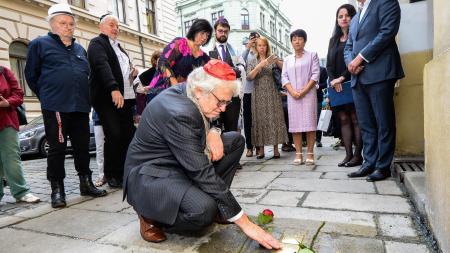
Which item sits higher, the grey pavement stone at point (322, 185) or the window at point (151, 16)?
the window at point (151, 16)

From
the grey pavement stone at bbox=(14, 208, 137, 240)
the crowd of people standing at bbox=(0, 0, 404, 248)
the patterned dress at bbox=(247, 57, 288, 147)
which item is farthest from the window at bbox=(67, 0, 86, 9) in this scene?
the grey pavement stone at bbox=(14, 208, 137, 240)

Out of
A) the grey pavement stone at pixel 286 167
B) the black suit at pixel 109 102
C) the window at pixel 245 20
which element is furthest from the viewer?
the window at pixel 245 20

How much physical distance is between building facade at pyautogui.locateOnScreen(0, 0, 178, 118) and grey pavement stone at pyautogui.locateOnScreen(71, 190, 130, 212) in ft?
33.0

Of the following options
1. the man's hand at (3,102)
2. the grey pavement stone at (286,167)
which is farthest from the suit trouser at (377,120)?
the man's hand at (3,102)

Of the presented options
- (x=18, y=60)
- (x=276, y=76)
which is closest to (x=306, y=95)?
(x=276, y=76)

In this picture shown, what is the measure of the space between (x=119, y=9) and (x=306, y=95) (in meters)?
15.3

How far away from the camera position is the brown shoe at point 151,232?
82.3 inches

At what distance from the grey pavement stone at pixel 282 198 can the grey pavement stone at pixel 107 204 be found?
1244 millimetres

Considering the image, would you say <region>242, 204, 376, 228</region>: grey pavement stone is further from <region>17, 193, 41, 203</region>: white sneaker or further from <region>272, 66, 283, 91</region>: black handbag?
<region>272, 66, 283, 91</region>: black handbag

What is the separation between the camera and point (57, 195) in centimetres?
312

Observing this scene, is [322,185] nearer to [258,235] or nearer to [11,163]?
[258,235]

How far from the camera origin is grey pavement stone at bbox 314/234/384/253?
1.82 m

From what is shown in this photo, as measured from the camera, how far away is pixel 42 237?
2.36m

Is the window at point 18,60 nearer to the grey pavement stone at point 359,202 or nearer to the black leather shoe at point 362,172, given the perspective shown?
the black leather shoe at point 362,172
